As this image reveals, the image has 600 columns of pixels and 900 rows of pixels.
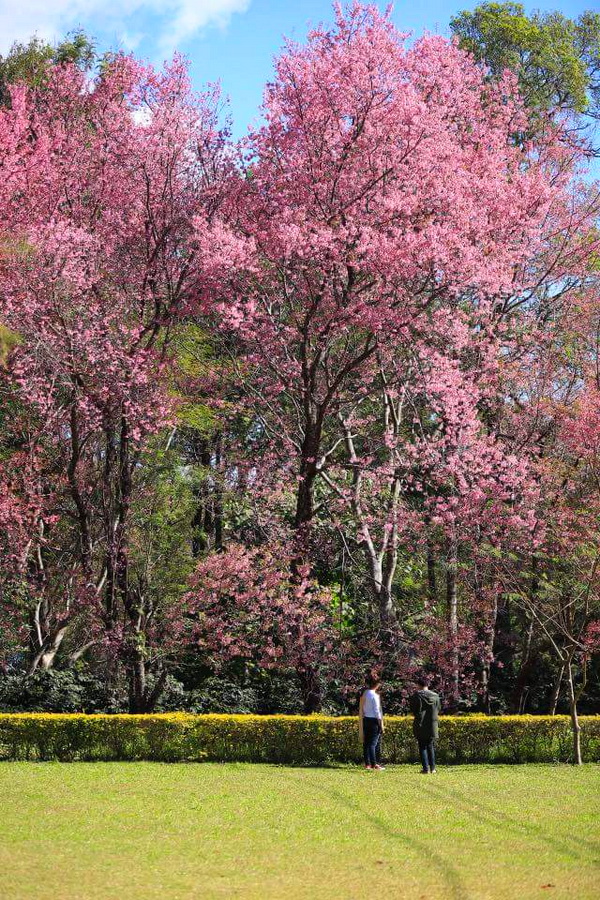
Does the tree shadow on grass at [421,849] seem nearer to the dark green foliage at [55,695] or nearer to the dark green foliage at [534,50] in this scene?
the dark green foliage at [55,695]

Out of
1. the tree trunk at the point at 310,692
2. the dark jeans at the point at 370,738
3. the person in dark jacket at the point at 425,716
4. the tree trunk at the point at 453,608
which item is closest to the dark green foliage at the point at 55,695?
the tree trunk at the point at 310,692

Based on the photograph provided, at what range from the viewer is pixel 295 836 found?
8.23 m

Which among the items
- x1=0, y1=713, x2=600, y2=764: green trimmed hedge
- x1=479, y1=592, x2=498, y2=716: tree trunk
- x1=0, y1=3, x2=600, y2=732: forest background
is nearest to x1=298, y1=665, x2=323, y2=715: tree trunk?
x1=0, y1=3, x2=600, y2=732: forest background

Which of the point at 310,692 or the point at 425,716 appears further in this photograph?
the point at 310,692

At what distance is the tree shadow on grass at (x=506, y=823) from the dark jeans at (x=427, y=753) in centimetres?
125

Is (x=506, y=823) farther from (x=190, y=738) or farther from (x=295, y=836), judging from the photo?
(x=190, y=738)

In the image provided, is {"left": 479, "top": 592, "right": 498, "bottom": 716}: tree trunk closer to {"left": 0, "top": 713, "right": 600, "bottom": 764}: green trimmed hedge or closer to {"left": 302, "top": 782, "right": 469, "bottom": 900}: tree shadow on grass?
{"left": 0, "top": 713, "right": 600, "bottom": 764}: green trimmed hedge

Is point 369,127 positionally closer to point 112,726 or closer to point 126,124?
point 126,124

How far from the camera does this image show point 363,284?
15.6 metres

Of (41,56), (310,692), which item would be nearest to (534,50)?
(41,56)

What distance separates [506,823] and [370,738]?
4.36 m

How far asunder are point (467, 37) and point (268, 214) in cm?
1345

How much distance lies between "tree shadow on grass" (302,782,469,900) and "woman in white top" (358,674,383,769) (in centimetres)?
219

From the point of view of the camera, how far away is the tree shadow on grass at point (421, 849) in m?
6.56
